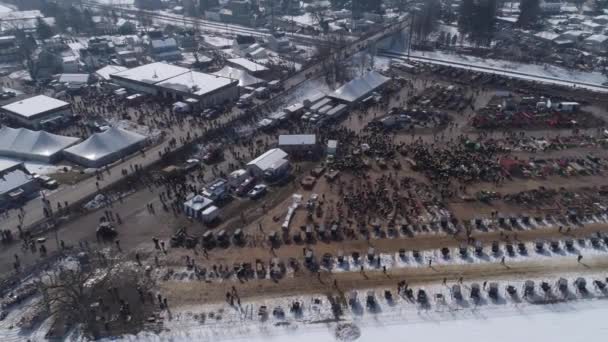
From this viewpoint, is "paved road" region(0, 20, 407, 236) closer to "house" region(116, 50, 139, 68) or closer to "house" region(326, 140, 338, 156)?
"house" region(326, 140, 338, 156)

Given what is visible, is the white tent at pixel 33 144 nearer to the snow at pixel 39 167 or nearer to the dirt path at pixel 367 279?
the snow at pixel 39 167

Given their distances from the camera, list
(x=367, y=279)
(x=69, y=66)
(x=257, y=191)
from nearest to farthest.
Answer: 1. (x=367, y=279)
2. (x=257, y=191)
3. (x=69, y=66)

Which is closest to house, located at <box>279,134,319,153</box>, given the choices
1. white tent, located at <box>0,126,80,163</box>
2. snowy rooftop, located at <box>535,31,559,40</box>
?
white tent, located at <box>0,126,80,163</box>

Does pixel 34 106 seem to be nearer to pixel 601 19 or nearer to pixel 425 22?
pixel 425 22

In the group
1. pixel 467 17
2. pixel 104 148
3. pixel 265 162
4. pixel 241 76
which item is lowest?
pixel 104 148

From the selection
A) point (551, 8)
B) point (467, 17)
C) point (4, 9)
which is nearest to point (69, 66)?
point (467, 17)

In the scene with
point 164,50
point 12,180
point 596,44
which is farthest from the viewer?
point 164,50

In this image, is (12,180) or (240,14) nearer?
(12,180)

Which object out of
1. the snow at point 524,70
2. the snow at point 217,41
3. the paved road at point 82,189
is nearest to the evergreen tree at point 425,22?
the snow at point 524,70
